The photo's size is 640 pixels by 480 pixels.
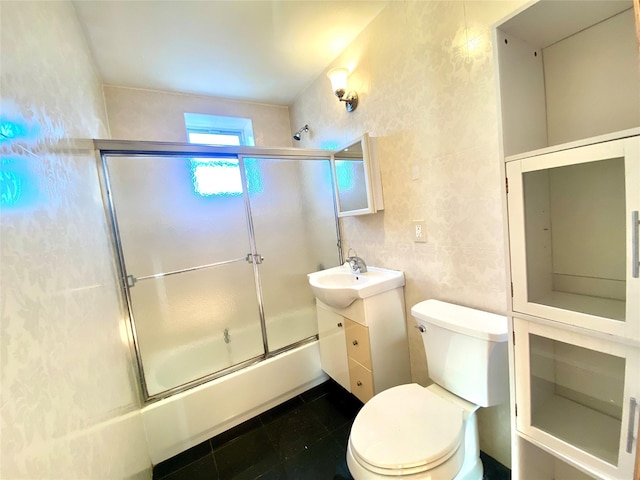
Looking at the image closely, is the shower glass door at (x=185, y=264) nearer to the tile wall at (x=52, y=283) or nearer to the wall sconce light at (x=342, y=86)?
the tile wall at (x=52, y=283)

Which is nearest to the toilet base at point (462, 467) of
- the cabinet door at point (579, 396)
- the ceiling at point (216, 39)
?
the cabinet door at point (579, 396)

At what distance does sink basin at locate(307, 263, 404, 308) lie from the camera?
4.78 ft

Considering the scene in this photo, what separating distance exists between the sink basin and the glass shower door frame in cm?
36

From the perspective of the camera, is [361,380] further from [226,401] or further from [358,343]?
[226,401]

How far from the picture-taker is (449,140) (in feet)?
4.11

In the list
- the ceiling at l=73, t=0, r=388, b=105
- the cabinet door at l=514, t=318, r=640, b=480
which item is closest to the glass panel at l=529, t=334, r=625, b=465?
the cabinet door at l=514, t=318, r=640, b=480

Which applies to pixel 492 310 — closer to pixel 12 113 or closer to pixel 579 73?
pixel 579 73

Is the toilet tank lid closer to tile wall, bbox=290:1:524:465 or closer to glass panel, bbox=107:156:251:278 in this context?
tile wall, bbox=290:1:524:465

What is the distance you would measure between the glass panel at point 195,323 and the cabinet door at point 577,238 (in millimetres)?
1700

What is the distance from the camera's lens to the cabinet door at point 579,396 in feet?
2.19

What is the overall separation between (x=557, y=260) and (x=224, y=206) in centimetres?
187

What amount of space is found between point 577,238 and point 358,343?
1.11 meters

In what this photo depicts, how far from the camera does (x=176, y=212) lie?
5.95 ft

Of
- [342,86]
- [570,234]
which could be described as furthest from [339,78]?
[570,234]
